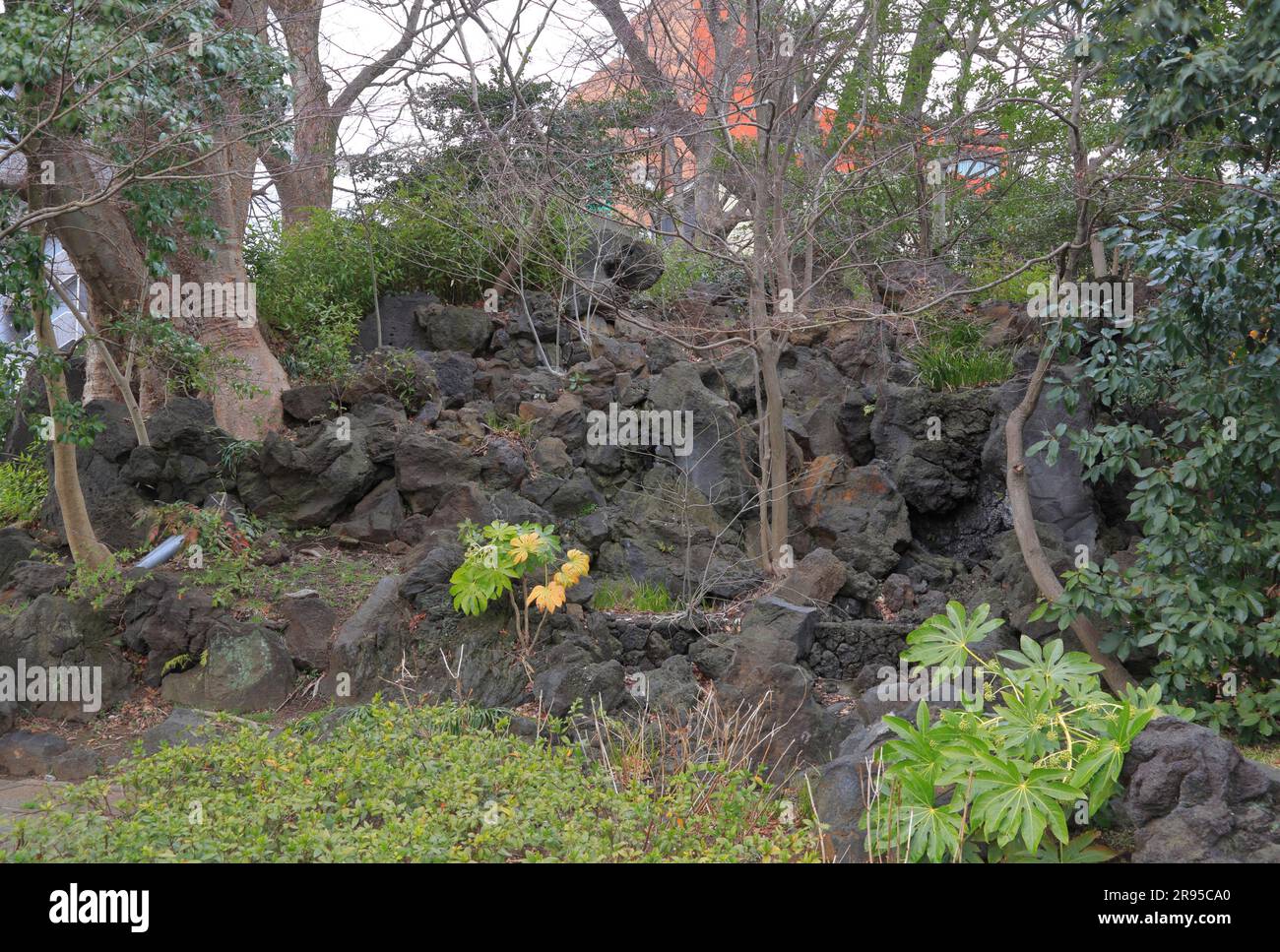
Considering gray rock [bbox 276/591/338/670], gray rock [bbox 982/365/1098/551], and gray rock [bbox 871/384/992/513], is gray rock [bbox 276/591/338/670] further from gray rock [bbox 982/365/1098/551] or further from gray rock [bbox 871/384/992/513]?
gray rock [bbox 982/365/1098/551]

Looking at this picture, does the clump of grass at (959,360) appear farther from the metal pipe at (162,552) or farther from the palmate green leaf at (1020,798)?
the metal pipe at (162,552)

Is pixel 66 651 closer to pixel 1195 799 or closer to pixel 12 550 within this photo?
pixel 12 550

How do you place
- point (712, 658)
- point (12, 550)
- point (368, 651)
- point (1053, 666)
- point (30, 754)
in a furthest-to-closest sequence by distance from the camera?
point (12, 550)
point (368, 651)
point (712, 658)
point (30, 754)
point (1053, 666)

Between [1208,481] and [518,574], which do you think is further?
[518,574]

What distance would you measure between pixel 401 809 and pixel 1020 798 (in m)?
2.63

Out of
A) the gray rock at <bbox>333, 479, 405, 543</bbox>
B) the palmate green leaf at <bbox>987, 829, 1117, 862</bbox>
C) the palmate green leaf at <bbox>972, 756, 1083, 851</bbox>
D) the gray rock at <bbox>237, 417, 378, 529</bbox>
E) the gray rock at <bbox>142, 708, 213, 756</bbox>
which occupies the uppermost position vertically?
the gray rock at <bbox>237, 417, 378, 529</bbox>

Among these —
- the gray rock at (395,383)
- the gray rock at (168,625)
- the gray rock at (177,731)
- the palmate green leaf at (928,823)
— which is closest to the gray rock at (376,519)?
the gray rock at (395,383)


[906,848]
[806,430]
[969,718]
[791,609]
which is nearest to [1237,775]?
[969,718]

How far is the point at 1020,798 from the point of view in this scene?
3.73 m

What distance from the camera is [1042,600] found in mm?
7285

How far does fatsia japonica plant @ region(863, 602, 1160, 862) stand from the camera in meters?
3.77

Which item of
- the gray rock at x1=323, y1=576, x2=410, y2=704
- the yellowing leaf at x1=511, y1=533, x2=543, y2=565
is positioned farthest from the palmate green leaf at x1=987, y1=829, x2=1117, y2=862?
the gray rock at x1=323, y1=576, x2=410, y2=704

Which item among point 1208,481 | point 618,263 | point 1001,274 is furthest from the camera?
point 618,263

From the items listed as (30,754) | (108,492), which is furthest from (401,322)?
(30,754)
